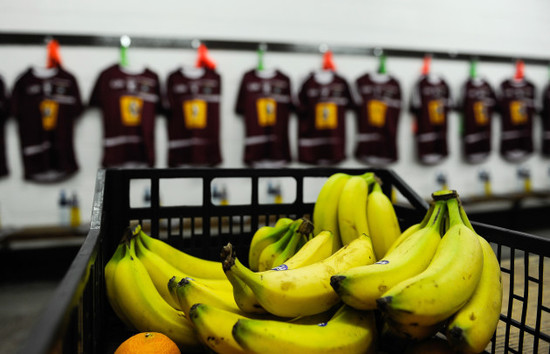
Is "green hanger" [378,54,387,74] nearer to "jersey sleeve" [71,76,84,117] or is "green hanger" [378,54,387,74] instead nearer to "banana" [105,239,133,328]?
→ "jersey sleeve" [71,76,84,117]

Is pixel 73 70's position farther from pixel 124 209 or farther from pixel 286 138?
pixel 124 209

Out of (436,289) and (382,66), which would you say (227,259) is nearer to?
(436,289)

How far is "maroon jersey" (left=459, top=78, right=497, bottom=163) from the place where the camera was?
12.6 ft

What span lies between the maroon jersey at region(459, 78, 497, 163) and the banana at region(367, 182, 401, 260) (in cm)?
336

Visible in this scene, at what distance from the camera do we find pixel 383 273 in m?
0.58

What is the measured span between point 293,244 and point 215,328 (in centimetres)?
31

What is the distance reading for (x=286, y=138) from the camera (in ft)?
10.8

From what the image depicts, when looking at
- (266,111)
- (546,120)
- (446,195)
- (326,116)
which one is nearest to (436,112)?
(326,116)

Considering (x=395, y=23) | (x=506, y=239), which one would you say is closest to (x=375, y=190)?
(x=506, y=239)

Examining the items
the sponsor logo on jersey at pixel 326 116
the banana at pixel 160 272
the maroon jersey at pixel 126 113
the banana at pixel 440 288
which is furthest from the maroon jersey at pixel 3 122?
the banana at pixel 440 288

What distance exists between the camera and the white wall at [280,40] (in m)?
2.96

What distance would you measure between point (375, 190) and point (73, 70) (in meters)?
2.81

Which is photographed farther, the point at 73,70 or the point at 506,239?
the point at 73,70

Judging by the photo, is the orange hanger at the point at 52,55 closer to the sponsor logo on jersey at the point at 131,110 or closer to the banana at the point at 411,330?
the sponsor logo on jersey at the point at 131,110
